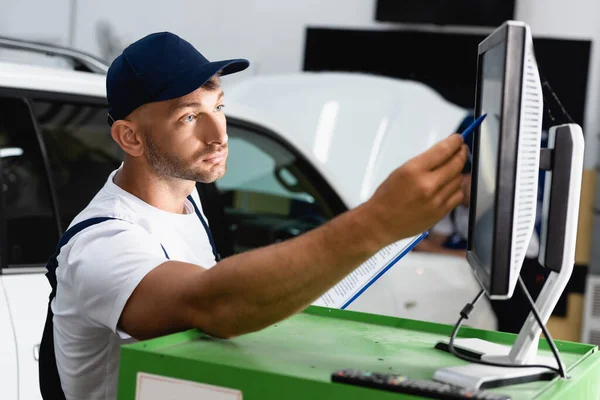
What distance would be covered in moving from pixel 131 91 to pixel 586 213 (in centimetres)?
654

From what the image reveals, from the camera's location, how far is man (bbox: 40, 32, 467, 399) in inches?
46.7

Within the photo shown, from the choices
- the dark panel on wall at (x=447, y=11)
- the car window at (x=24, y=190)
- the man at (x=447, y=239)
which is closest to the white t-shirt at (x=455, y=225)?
the man at (x=447, y=239)

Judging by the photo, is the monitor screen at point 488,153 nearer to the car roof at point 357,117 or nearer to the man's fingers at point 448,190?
the man's fingers at point 448,190

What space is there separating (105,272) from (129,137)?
0.30 metres

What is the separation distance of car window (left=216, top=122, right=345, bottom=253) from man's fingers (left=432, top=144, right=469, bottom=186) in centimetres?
214

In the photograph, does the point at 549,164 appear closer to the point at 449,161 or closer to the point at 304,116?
the point at 449,161

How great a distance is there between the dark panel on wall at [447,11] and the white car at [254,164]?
3934 mm

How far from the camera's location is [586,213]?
7.64 metres

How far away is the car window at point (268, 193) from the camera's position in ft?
11.3

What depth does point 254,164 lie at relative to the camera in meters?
3.81

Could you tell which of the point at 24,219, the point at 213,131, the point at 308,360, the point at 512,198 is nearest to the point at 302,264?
the point at 308,360

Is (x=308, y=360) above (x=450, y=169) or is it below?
below

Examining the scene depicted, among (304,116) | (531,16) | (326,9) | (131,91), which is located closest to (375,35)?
(326,9)

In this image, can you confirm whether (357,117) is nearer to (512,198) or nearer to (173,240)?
(173,240)
